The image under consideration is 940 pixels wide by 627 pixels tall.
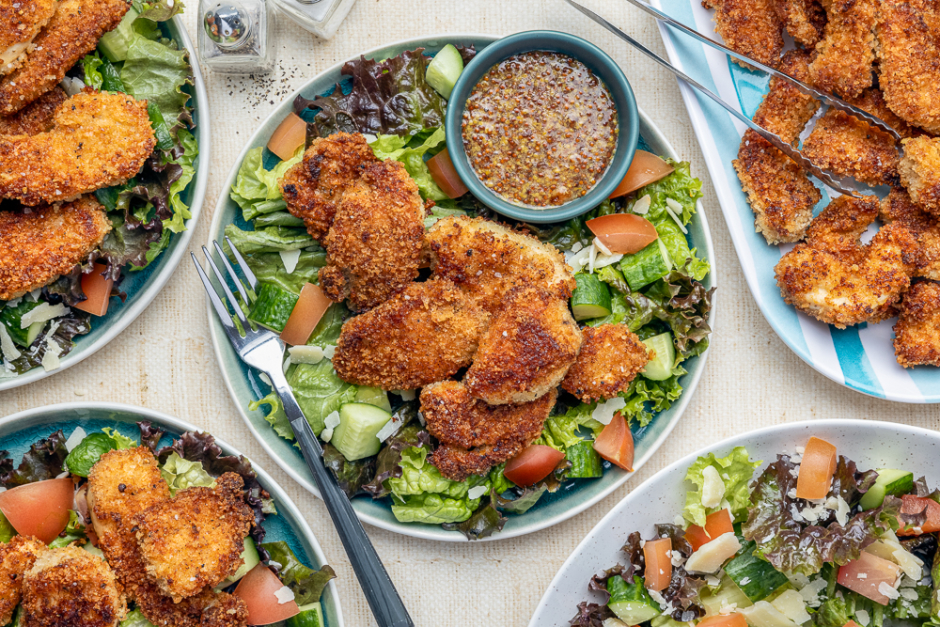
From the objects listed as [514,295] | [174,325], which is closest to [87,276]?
[174,325]

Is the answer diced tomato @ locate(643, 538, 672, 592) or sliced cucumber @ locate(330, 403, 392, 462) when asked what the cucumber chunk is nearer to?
diced tomato @ locate(643, 538, 672, 592)

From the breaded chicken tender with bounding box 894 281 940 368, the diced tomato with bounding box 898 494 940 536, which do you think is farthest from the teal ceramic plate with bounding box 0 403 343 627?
the breaded chicken tender with bounding box 894 281 940 368

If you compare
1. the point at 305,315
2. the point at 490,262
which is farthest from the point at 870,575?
the point at 305,315

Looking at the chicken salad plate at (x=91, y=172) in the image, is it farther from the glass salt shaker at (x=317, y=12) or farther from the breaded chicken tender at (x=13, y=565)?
the breaded chicken tender at (x=13, y=565)

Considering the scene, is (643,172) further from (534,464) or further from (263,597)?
(263,597)

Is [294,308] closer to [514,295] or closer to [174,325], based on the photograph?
[174,325]

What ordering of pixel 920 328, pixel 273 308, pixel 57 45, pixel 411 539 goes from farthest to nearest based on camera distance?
pixel 411 539 → pixel 920 328 → pixel 273 308 → pixel 57 45
